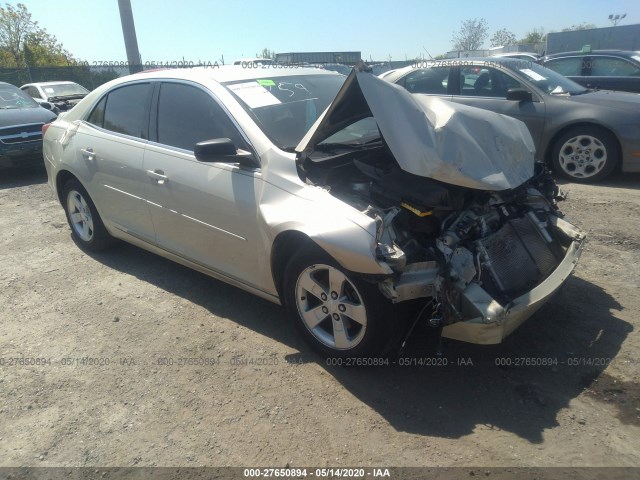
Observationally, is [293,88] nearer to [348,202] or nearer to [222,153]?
[222,153]

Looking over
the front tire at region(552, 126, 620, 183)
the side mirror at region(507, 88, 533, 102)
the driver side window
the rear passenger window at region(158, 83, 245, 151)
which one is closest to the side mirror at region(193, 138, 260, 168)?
the rear passenger window at region(158, 83, 245, 151)

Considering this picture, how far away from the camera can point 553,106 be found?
278 inches

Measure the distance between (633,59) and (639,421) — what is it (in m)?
10.2

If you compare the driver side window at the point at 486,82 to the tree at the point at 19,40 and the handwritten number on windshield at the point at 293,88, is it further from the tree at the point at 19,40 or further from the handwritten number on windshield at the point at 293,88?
the tree at the point at 19,40

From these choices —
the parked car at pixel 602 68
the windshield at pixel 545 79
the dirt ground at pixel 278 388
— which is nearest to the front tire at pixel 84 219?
the dirt ground at pixel 278 388

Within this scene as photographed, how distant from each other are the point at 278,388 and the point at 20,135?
819cm

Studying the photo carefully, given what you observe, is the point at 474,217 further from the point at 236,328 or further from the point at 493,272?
the point at 236,328

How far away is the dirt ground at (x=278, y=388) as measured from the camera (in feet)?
8.46

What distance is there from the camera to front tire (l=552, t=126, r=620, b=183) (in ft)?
21.9

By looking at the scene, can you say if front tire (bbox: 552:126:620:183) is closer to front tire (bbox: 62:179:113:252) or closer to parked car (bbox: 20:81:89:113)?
front tire (bbox: 62:179:113:252)

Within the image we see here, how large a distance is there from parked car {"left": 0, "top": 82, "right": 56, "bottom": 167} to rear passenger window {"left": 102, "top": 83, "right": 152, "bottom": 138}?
17.0 feet

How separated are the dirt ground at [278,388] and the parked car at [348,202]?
36cm

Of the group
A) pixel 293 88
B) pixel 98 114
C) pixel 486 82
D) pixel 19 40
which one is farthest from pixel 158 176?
pixel 19 40

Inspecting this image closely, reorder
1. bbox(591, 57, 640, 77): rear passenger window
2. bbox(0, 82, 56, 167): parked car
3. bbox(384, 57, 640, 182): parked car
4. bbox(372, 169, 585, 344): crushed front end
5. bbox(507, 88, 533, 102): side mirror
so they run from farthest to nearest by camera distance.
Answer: bbox(591, 57, 640, 77): rear passenger window, bbox(0, 82, 56, 167): parked car, bbox(507, 88, 533, 102): side mirror, bbox(384, 57, 640, 182): parked car, bbox(372, 169, 585, 344): crushed front end
